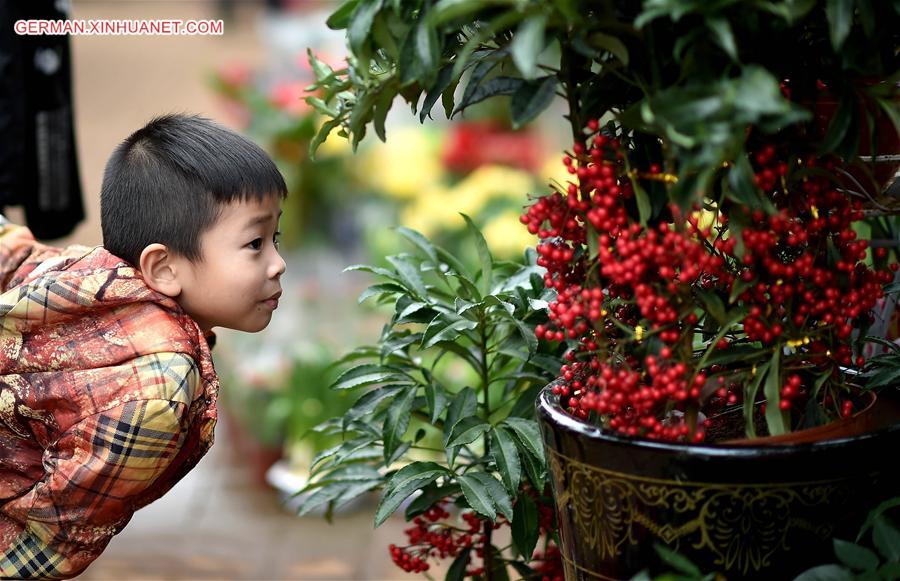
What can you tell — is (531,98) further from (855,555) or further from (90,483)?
(90,483)

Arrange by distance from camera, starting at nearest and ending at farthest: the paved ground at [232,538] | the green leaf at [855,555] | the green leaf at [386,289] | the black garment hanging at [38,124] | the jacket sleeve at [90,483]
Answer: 1. the green leaf at [855,555]
2. the jacket sleeve at [90,483]
3. the green leaf at [386,289]
4. the black garment hanging at [38,124]
5. the paved ground at [232,538]

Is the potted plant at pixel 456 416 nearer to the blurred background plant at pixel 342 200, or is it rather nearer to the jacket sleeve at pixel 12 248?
the jacket sleeve at pixel 12 248

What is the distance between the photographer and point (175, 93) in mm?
10961

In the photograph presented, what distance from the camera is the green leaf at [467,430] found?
189 cm

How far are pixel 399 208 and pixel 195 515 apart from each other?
1.92 meters

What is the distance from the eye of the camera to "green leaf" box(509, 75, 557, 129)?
4.68 ft

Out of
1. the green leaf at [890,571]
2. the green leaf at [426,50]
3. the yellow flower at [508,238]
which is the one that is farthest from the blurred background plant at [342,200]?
the green leaf at [890,571]

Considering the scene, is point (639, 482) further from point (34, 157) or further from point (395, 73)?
point (34, 157)

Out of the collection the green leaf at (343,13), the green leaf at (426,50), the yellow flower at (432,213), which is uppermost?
the green leaf at (343,13)

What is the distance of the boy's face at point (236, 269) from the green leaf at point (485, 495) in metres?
0.44

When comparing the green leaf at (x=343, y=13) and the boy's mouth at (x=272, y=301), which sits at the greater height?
the green leaf at (x=343, y=13)

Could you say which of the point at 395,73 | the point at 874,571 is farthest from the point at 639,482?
the point at 395,73

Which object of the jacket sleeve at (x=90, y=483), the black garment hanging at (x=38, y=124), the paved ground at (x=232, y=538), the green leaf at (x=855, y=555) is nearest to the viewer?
the green leaf at (x=855, y=555)

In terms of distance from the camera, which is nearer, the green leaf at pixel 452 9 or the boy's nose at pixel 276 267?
the green leaf at pixel 452 9
